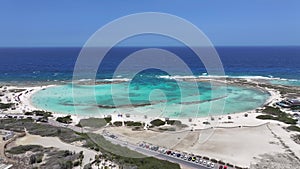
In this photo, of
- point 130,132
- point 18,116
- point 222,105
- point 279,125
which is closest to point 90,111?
point 18,116

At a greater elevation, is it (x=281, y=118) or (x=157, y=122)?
(x=157, y=122)

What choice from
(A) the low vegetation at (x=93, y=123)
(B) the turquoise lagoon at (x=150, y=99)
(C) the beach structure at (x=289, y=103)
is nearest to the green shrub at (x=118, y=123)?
(A) the low vegetation at (x=93, y=123)

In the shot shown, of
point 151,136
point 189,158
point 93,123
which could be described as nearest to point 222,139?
point 189,158

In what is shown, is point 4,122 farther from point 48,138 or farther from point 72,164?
point 72,164

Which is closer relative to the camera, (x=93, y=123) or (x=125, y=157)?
(x=125, y=157)

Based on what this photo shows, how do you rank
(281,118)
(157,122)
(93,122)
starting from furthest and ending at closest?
(281,118)
(93,122)
(157,122)

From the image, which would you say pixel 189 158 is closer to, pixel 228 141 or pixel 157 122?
pixel 228 141
